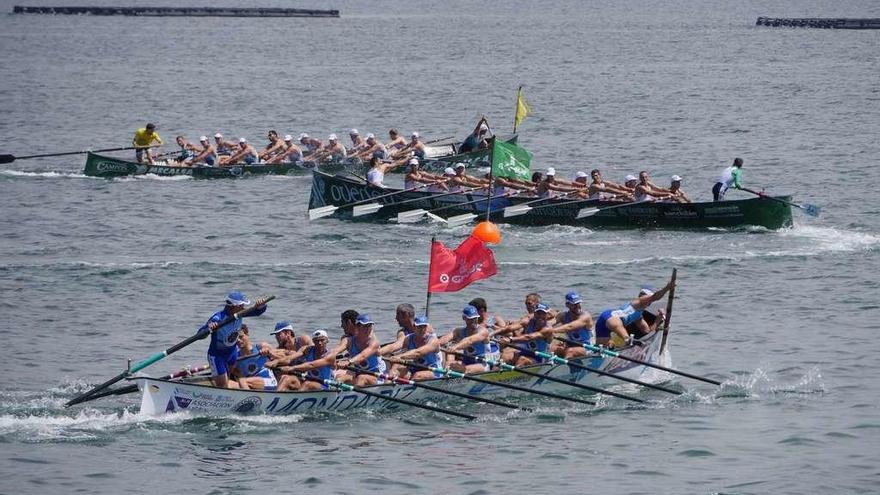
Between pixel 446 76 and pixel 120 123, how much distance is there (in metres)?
34.2

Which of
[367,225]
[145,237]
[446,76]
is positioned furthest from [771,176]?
[446,76]

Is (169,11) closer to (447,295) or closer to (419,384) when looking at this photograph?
(447,295)

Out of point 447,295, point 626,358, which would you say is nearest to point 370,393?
point 626,358

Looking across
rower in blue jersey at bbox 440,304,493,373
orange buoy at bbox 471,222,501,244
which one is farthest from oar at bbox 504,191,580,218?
rower in blue jersey at bbox 440,304,493,373

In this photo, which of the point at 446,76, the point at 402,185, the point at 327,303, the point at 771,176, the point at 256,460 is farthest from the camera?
the point at 446,76

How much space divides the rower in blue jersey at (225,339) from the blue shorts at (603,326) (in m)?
7.62

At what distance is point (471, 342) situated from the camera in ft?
92.0

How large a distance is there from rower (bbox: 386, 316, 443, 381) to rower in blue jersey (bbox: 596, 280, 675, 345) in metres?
3.91

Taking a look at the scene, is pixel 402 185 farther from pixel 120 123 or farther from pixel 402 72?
pixel 402 72

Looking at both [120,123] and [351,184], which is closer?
[351,184]

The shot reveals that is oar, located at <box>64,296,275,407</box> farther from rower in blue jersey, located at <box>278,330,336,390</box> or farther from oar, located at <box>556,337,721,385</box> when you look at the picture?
oar, located at <box>556,337,721,385</box>

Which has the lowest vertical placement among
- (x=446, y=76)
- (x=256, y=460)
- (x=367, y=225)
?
(x=256, y=460)

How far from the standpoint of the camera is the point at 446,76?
105125 mm

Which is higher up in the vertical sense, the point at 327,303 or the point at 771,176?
the point at 771,176
